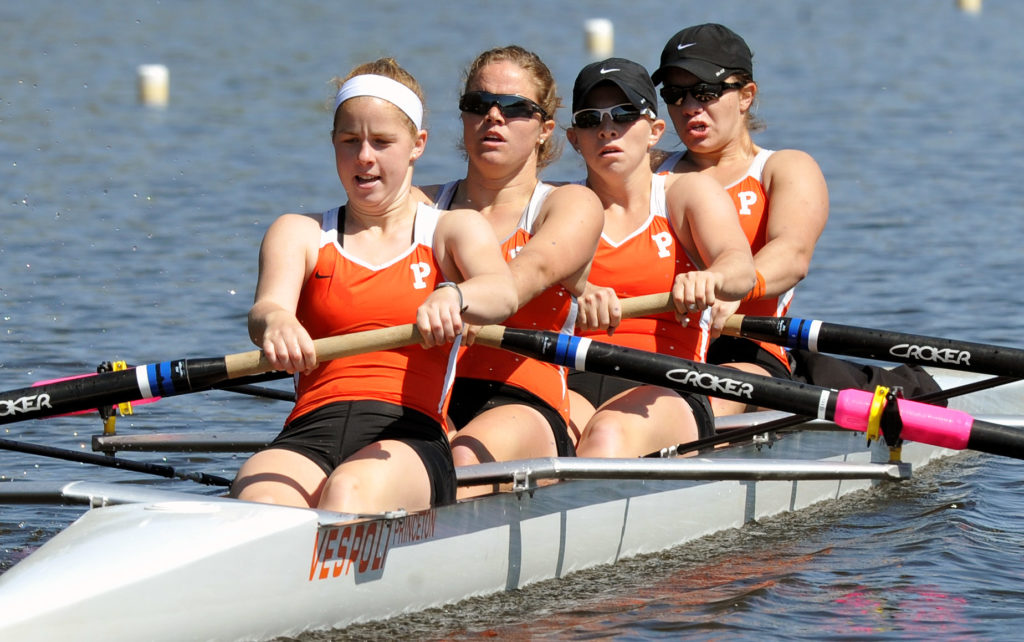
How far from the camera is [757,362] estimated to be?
5.70 meters

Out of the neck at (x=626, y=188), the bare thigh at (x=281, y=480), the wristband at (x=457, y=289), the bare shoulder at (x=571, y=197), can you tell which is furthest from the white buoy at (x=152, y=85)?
the wristband at (x=457, y=289)

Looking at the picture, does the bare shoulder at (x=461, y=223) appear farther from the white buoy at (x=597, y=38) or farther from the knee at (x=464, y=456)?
the white buoy at (x=597, y=38)

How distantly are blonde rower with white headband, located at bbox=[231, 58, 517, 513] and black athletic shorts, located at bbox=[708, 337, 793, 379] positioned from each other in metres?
1.80

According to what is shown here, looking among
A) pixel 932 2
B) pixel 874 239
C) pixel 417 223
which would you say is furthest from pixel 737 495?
pixel 932 2

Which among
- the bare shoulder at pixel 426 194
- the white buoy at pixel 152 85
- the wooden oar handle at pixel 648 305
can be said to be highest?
the white buoy at pixel 152 85

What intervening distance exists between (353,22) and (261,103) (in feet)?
29.9

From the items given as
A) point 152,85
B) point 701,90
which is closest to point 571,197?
point 701,90

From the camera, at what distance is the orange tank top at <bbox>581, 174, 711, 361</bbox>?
5211 mm

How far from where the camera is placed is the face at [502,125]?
469 cm

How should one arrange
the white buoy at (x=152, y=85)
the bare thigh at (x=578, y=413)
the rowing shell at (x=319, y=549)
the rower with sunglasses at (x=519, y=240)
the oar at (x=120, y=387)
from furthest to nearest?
1. the white buoy at (x=152, y=85)
2. the bare thigh at (x=578, y=413)
3. the rower with sunglasses at (x=519, y=240)
4. the oar at (x=120, y=387)
5. the rowing shell at (x=319, y=549)

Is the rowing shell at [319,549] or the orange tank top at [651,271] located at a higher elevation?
the orange tank top at [651,271]

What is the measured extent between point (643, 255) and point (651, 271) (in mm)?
62

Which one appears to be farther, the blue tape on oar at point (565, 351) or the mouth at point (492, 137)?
the mouth at point (492, 137)

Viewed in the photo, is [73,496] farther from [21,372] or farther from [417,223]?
[21,372]
